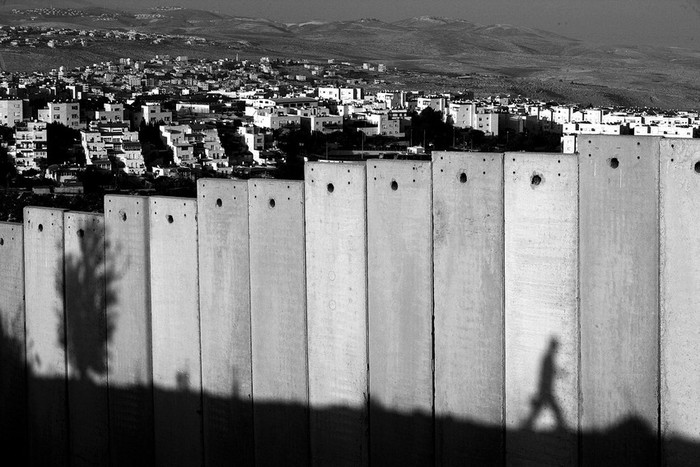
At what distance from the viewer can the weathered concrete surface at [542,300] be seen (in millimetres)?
6688

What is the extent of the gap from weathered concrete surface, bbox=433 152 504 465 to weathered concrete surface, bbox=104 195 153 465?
210cm

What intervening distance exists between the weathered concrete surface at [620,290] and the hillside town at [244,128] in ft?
68.0

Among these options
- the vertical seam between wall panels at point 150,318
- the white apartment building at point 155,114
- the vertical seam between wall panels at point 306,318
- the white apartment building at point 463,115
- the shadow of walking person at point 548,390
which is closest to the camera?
the shadow of walking person at point 548,390

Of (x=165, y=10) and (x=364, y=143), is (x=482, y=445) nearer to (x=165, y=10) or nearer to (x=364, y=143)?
(x=364, y=143)

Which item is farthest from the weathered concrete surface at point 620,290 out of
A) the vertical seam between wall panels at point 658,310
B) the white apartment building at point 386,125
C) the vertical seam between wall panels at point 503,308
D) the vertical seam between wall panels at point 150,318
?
the white apartment building at point 386,125

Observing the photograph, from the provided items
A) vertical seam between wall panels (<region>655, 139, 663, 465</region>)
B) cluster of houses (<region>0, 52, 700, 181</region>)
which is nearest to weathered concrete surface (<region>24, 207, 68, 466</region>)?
vertical seam between wall panels (<region>655, 139, 663, 465</region>)

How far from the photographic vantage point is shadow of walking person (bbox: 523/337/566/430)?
6766mm

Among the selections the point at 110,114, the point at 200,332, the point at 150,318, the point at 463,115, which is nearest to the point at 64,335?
the point at 150,318

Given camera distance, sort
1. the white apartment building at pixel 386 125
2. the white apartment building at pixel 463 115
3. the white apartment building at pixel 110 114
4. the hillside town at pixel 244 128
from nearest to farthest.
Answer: the hillside town at pixel 244 128
the white apartment building at pixel 386 125
the white apartment building at pixel 463 115
the white apartment building at pixel 110 114

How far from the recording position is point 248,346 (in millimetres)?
7895

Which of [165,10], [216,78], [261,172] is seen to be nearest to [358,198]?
[261,172]

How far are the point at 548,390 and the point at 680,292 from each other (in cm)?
88

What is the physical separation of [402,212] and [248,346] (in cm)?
136

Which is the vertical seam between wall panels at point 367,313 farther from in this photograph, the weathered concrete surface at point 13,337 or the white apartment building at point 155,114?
the white apartment building at point 155,114
